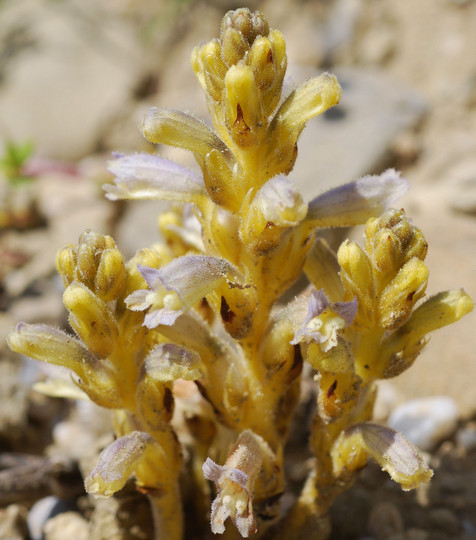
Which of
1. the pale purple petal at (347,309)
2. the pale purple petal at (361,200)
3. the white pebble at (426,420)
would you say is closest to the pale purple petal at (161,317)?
the pale purple petal at (347,309)

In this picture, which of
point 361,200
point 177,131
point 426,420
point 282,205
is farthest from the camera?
point 426,420

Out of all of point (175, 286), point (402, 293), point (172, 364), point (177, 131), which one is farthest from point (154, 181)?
point (402, 293)

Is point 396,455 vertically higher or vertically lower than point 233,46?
lower

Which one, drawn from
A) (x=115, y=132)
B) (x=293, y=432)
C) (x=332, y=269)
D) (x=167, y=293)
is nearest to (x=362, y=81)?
(x=115, y=132)

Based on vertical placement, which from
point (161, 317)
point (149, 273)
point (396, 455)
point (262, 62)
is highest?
point (262, 62)

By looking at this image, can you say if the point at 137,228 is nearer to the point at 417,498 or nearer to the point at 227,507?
the point at 417,498

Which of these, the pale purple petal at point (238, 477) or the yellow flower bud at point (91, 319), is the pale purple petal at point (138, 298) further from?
the pale purple petal at point (238, 477)

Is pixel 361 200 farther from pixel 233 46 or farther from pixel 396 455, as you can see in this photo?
pixel 396 455
